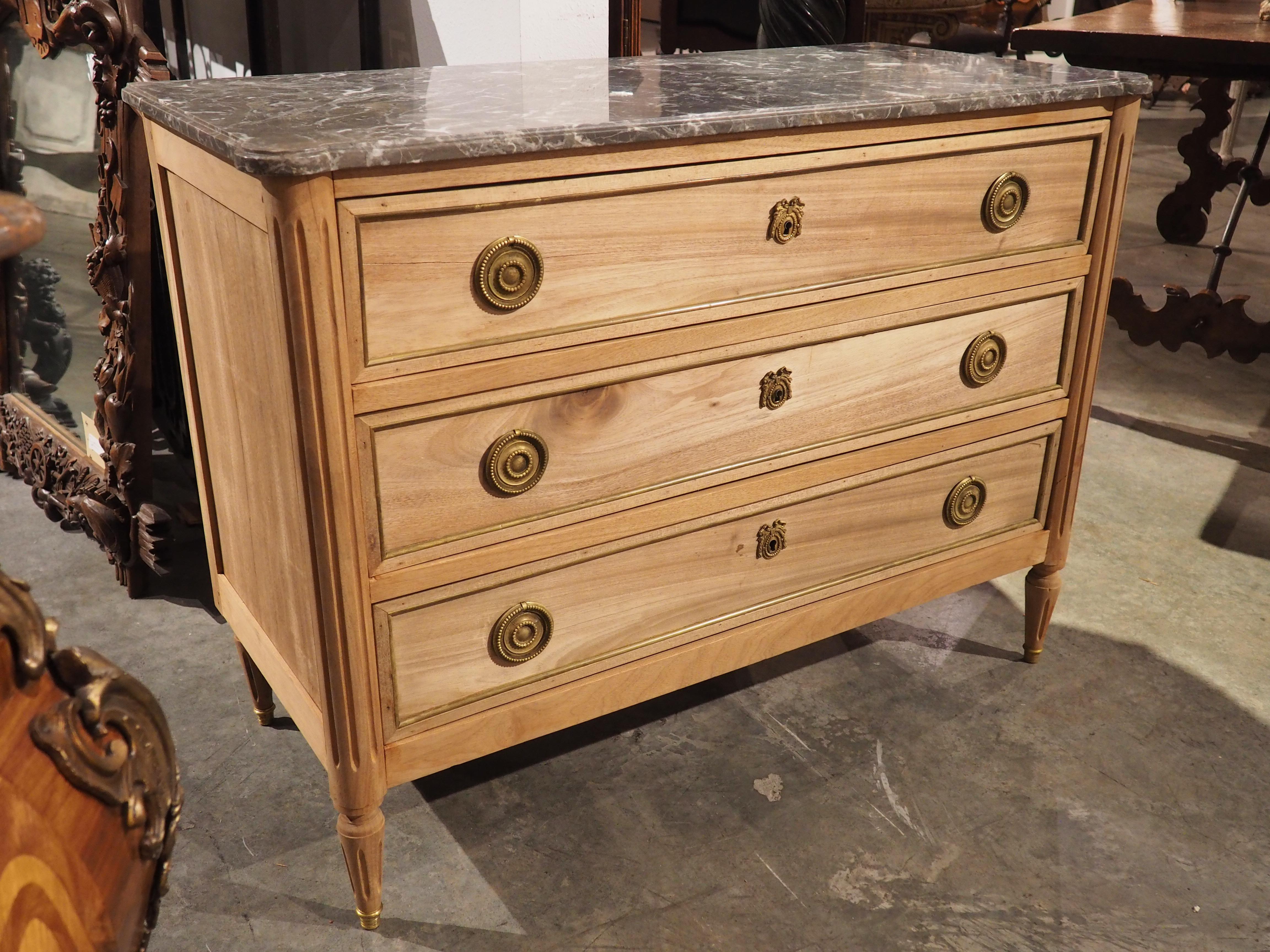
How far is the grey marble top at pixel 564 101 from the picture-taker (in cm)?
120

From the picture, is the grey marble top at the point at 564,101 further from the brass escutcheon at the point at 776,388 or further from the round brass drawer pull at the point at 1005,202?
the brass escutcheon at the point at 776,388

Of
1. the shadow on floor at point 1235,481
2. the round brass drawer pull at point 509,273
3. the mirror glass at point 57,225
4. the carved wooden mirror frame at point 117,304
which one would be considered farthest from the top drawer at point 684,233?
the mirror glass at point 57,225

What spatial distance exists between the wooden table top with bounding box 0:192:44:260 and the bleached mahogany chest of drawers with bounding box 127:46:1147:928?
2.10 feet

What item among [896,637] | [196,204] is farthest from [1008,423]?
[196,204]

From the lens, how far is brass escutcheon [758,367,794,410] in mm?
1585

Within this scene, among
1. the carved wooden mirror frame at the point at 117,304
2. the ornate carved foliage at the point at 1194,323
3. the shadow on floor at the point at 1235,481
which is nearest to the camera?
the carved wooden mirror frame at the point at 117,304

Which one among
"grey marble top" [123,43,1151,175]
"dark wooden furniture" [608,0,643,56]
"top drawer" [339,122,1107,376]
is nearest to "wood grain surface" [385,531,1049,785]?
"top drawer" [339,122,1107,376]

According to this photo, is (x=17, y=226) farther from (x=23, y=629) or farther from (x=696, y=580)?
(x=696, y=580)

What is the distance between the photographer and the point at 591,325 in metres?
1.40

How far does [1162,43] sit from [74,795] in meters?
2.62

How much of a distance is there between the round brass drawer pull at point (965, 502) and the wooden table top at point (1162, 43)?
1.15 meters

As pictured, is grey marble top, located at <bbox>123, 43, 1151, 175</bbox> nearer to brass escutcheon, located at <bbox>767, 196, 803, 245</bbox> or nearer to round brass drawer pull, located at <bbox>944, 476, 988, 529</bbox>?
brass escutcheon, located at <bbox>767, 196, 803, 245</bbox>

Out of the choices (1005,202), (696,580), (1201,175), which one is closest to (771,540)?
(696,580)

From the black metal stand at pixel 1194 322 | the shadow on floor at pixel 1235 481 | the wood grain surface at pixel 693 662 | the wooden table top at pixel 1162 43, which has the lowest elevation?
the shadow on floor at pixel 1235 481
